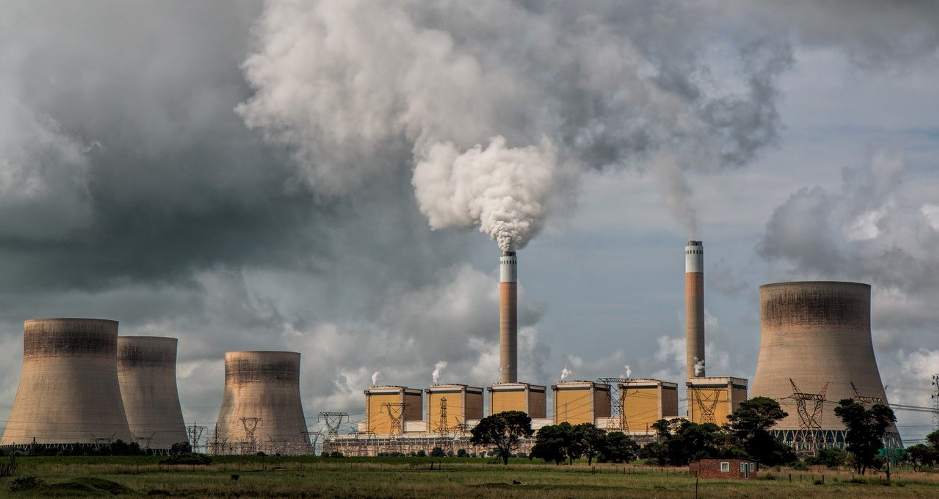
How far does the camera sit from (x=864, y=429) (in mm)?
66250

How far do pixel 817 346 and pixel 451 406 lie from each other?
46.0 meters

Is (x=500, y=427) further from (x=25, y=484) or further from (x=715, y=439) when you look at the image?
(x=25, y=484)

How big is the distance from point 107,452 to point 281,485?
5411 centimetres

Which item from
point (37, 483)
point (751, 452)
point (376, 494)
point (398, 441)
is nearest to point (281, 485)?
point (376, 494)

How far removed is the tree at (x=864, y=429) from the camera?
66.1 metres

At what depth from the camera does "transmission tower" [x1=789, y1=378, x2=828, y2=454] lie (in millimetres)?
83750

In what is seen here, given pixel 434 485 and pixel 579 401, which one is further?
pixel 579 401

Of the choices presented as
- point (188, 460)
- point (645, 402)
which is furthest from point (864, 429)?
point (645, 402)

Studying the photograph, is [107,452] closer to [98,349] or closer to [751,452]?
[98,349]

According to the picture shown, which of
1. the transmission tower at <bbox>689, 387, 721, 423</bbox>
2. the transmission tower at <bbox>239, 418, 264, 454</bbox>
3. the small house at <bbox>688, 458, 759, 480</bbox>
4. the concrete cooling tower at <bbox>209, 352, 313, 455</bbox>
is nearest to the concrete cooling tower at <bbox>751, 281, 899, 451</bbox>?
the transmission tower at <bbox>689, 387, 721, 423</bbox>

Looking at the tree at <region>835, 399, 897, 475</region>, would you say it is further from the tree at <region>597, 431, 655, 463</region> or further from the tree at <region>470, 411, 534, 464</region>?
the tree at <region>470, 411, 534, 464</region>

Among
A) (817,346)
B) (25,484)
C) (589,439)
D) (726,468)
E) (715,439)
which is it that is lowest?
(726,468)

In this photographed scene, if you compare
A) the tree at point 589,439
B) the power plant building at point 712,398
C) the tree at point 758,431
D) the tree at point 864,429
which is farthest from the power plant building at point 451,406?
the tree at point 864,429

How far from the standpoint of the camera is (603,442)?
77.7 m
